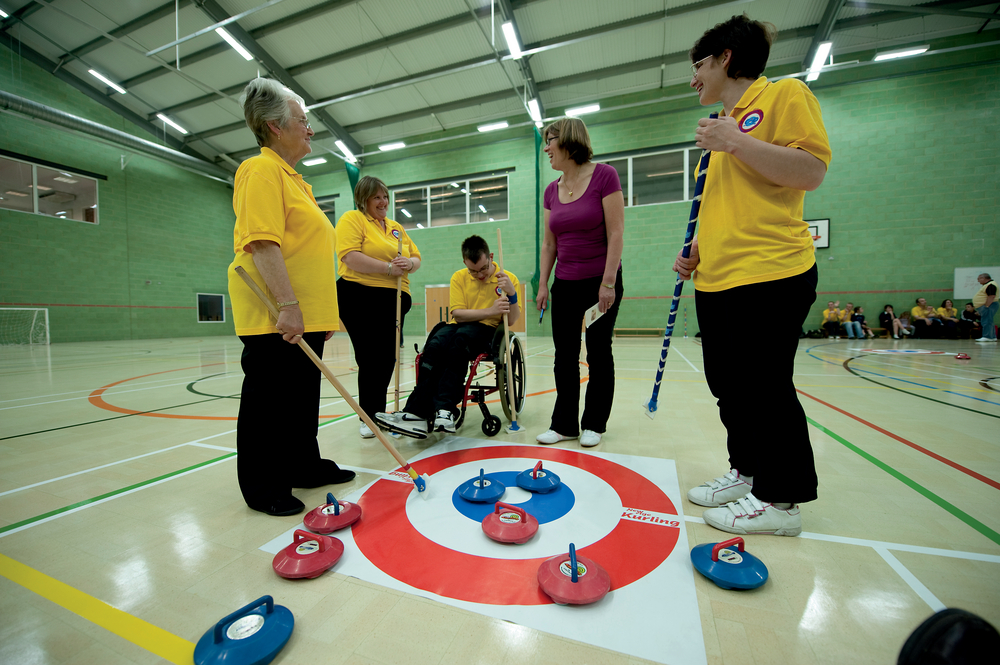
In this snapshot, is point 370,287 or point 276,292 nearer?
point 276,292

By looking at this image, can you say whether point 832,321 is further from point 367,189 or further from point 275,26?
point 275,26

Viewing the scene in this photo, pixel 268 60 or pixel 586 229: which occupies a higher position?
Result: pixel 268 60

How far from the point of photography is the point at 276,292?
1.35 m

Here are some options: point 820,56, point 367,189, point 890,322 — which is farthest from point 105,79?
point 890,322

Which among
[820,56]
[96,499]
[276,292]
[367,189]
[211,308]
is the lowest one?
[96,499]

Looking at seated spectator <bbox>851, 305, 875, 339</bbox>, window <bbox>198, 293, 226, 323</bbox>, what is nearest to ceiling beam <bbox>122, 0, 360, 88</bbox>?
window <bbox>198, 293, 226, 323</bbox>

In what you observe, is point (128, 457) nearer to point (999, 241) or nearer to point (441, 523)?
point (441, 523)

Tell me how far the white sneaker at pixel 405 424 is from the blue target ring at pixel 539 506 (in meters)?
0.55

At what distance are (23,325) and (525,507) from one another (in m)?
14.9

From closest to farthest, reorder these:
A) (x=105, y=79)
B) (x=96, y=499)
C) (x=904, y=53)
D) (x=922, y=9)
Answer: (x=96, y=499)
(x=922, y=9)
(x=904, y=53)
(x=105, y=79)

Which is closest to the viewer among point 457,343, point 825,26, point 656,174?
point 457,343

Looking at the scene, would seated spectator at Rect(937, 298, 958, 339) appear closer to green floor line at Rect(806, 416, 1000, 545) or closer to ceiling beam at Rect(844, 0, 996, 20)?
ceiling beam at Rect(844, 0, 996, 20)

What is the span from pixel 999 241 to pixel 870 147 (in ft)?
11.5

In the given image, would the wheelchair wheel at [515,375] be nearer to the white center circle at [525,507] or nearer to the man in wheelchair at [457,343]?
the man in wheelchair at [457,343]
